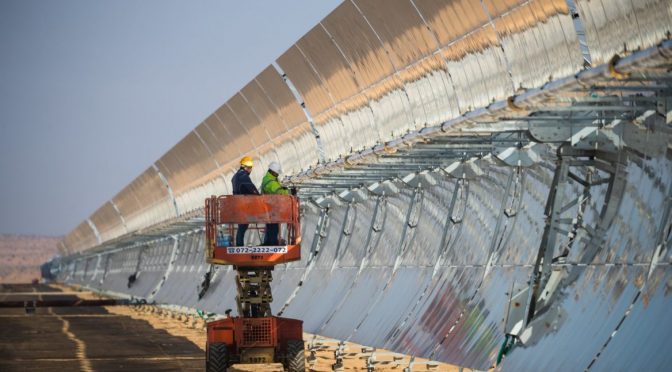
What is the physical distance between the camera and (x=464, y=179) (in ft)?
78.8

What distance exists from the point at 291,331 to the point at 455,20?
5662 millimetres

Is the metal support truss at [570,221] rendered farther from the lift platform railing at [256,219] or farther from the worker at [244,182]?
the worker at [244,182]

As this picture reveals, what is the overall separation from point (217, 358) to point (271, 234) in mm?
2314

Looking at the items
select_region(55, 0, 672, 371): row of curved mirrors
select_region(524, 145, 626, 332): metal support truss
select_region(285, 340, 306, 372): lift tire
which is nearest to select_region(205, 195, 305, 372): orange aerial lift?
select_region(285, 340, 306, 372): lift tire

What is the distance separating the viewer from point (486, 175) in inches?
902

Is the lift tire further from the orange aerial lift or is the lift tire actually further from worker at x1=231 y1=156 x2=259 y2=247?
worker at x1=231 y1=156 x2=259 y2=247

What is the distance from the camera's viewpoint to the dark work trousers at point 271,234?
69.8 feet

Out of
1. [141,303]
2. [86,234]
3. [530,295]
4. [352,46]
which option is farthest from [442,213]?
[86,234]

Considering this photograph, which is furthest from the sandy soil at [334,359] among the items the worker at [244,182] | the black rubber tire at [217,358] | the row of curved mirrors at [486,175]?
the worker at [244,182]

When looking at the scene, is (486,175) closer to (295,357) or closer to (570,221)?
(570,221)

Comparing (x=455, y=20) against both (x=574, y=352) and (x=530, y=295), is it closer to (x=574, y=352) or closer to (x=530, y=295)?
(x=530, y=295)

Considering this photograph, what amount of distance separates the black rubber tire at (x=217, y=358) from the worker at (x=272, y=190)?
2.00 m

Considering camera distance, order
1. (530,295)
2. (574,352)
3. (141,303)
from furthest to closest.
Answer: (141,303), (530,295), (574,352)

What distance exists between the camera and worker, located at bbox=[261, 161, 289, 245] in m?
21.3
